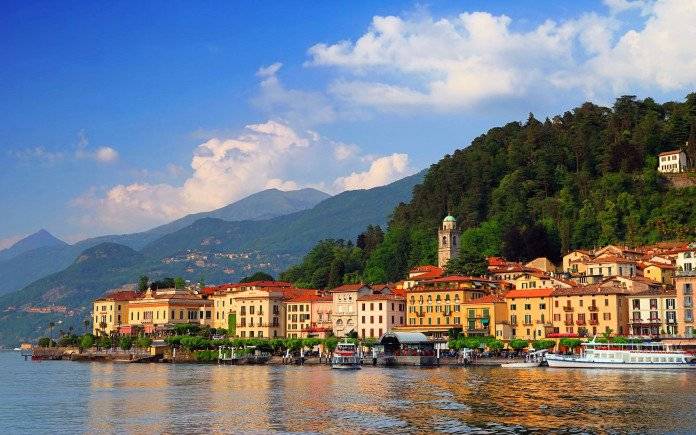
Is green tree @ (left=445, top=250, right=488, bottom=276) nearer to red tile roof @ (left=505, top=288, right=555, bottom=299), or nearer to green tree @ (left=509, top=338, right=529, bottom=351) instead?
red tile roof @ (left=505, top=288, right=555, bottom=299)

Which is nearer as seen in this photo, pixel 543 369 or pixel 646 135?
pixel 543 369

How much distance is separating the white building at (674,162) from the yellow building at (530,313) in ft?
133

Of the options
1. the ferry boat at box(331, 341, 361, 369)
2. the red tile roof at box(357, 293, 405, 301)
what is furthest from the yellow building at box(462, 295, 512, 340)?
the ferry boat at box(331, 341, 361, 369)

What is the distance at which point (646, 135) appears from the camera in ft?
509

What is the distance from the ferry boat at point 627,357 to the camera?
315 ft

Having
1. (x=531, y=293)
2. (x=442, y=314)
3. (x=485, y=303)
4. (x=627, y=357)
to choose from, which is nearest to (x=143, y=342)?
(x=442, y=314)

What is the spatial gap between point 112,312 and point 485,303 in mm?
75967

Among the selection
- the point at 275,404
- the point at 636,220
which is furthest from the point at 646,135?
the point at 275,404

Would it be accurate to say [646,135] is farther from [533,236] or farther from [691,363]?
[691,363]

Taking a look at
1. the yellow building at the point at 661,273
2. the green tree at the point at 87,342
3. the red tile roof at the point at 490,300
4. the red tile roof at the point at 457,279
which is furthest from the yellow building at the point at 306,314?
the yellow building at the point at 661,273

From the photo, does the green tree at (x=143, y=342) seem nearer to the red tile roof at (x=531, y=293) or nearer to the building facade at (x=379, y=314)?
the building facade at (x=379, y=314)

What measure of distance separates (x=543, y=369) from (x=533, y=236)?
1890 inches

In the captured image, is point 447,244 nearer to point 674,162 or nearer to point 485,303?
point 485,303

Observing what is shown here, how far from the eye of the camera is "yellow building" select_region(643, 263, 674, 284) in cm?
11819
